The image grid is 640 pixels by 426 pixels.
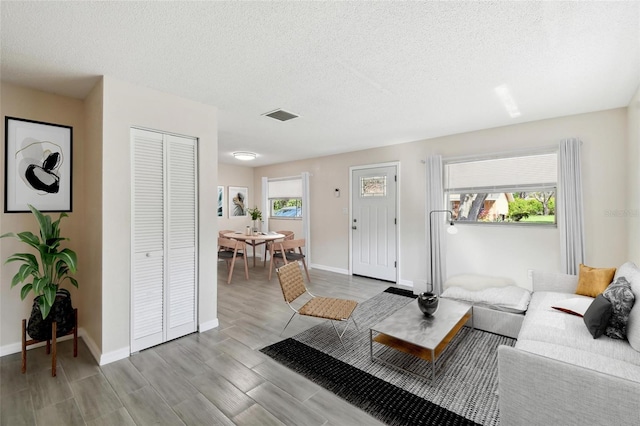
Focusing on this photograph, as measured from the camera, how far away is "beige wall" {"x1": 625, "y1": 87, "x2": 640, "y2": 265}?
266 centimetres

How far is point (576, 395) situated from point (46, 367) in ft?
12.4

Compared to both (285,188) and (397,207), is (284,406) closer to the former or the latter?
(397,207)

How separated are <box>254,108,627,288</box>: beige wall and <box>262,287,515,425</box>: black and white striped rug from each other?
1406 mm

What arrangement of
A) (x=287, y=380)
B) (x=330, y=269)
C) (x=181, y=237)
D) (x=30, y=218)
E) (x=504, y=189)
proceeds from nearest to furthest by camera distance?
(x=287, y=380) → (x=30, y=218) → (x=181, y=237) → (x=504, y=189) → (x=330, y=269)

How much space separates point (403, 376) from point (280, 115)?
3.02 m

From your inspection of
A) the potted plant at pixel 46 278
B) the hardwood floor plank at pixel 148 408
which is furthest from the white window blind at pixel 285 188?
the hardwood floor plank at pixel 148 408

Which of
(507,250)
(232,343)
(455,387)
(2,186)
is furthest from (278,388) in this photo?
(507,250)

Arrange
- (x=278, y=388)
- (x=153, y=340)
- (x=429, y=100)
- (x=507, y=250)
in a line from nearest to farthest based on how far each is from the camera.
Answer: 1. (x=278, y=388)
2. (x=153, y=340)
3. (x=429, y=100)
4. (x=507, y=250)

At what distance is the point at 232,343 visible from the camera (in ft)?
9.28

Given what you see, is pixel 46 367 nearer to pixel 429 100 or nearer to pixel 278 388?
pixel 278 388

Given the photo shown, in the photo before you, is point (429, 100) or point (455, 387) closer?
point (455, 387)

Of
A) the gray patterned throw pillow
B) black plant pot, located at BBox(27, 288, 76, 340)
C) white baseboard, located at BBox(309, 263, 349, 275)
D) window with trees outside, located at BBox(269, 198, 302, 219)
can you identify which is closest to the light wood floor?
black plant pot, located at BBox(27, 288, 76, 340)

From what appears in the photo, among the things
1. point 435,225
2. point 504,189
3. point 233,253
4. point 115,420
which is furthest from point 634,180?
point 233,253

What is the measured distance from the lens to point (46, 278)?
229 cm
